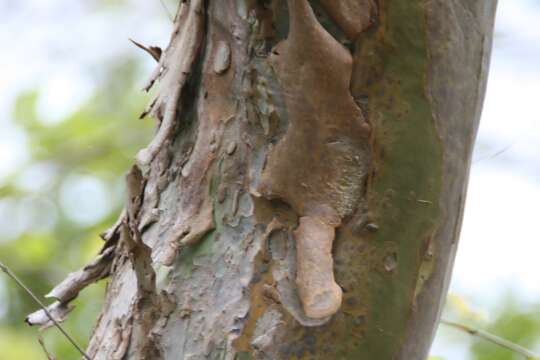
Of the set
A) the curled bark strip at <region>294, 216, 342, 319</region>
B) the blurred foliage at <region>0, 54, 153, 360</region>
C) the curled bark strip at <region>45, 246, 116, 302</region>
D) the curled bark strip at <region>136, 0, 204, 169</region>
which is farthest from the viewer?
the blurred foliage at <region>0, 54, 153, 360</region>

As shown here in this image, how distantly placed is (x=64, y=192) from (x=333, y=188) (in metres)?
1.63

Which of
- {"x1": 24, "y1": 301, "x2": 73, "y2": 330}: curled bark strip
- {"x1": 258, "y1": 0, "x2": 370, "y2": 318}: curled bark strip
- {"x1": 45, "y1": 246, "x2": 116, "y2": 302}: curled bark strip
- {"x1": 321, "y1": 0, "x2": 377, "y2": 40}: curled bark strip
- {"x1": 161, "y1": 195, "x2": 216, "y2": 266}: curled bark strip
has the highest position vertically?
{"x1": 321, "y1": 0, "x2": 377, "y2": 40}: curled bark strip

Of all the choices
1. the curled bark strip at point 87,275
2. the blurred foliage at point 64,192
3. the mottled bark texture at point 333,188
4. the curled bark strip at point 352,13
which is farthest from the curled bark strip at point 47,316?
the blurred foliage at point 64,192

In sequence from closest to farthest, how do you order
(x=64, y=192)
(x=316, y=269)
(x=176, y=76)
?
(x=316, y=269) < (x=176, y=76) < (x=64, y=192)

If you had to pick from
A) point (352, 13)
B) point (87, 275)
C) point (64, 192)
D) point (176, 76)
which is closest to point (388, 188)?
point (352, 13)

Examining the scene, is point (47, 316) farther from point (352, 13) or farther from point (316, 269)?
point (352, 13)

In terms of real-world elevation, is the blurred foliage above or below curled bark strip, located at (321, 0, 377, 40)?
below

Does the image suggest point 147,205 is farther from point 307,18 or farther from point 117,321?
point 307,18

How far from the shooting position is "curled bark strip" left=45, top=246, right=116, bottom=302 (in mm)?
874

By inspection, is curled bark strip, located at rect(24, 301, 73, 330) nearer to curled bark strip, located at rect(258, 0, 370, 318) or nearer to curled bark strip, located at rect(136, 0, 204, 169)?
curled bark strip, located at rect(136, 0, 204, 169)

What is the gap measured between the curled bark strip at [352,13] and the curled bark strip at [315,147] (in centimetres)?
2

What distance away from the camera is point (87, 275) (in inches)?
34.7

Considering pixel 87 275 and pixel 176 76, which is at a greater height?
pixel 176 76

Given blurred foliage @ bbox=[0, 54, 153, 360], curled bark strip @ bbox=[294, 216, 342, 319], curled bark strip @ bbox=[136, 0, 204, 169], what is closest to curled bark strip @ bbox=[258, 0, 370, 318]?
curled bark strip @ bbox=[294, 216, 342, 319]
